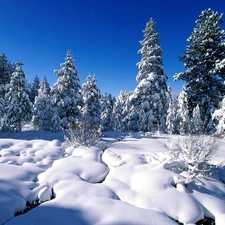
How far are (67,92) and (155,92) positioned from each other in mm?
9423

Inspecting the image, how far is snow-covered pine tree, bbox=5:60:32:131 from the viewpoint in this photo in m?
17.4

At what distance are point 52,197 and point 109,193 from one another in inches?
45.6

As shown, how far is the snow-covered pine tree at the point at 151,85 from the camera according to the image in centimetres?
1412

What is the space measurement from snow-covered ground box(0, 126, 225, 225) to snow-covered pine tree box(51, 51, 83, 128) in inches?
480

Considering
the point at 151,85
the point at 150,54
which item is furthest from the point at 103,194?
the point at 150,54

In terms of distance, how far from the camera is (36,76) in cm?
4950

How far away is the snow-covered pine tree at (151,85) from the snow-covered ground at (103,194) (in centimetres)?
1004

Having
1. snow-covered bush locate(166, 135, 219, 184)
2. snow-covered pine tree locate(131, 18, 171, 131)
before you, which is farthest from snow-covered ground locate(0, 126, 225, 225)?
snow-covered pine tree locate(131, 18, 171, 131)

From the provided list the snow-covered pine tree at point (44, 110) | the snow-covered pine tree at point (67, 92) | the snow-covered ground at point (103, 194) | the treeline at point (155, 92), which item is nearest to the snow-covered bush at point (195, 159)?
the snow-covered ground at point (103, 194)

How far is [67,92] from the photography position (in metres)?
16.9

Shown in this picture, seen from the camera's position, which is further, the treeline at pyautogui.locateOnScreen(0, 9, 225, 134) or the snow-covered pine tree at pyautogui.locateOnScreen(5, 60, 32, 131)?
the snow-covered pine tree at pyautogui.locateOnScreen(5, 60, 32, 131)

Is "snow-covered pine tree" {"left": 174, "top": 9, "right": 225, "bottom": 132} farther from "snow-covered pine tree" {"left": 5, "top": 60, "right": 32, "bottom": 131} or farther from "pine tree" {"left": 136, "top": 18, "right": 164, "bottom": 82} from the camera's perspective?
"snow-covered pine tree" {"left": 5, "top": 60, "right": 32, "bottom": 131}

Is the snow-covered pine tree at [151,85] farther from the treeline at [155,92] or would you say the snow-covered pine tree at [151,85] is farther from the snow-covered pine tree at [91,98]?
the snow-covered pine tree at [91,98]

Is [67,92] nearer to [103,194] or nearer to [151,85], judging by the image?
[151,85]
